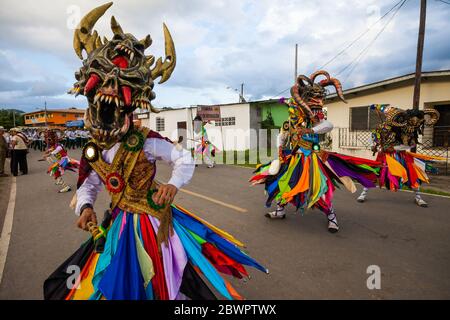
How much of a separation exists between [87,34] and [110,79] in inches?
22.2

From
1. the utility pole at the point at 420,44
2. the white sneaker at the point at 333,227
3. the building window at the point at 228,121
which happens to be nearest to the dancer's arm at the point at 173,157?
the white sneaker at the point at 333,227

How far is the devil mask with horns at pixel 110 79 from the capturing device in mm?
2045

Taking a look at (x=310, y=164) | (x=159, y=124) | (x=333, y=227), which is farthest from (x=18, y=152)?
(x=159, y=124)

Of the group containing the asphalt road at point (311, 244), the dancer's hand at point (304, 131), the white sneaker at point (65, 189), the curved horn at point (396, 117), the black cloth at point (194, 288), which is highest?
the curved horn at point (396, 117)

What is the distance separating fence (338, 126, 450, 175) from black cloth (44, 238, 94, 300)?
29.3 feet

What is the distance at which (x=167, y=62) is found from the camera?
2.38m

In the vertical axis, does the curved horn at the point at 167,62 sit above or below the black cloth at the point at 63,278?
above

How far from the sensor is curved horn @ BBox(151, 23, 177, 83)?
7.74 feet

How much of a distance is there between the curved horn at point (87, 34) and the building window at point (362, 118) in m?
14.6

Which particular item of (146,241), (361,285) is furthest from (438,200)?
(146,241)

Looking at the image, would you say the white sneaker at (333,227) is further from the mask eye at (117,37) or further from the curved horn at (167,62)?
the mask eye at (117,37)

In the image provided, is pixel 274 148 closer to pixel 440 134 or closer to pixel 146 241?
pixel 440 134

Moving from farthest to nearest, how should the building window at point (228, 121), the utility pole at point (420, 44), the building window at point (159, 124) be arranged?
1. the building window at point (159, 124)
2. the building window at point (228, 121)
3. the utility pole at point (420, 44)

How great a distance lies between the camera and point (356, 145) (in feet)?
50.0
